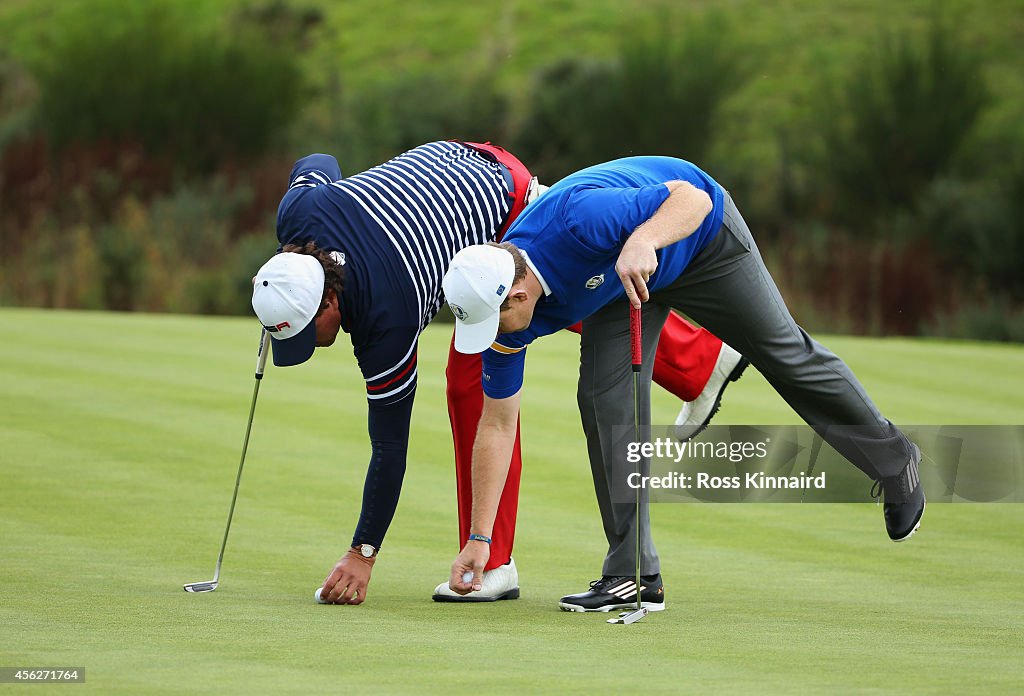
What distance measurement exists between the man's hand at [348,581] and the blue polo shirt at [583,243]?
0.66m

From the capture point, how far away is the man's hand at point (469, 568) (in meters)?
4.58

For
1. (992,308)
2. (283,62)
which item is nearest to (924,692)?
(992,308)

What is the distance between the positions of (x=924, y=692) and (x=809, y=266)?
60.2 ft

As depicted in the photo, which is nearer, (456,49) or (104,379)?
(104,379)

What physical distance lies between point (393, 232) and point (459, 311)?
0.46 meters

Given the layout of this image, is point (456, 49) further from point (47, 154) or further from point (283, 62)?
point (47, 154)

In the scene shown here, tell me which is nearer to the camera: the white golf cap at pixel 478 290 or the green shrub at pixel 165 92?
the white golf cap at pixel 478 290

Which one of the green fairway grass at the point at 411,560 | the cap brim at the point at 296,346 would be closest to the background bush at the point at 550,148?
the green fairway grass at the point at 411,560

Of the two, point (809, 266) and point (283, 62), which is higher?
point (283, 62)

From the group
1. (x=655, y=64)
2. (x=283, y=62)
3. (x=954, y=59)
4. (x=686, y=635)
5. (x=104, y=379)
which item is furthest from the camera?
(x=283, y=62)

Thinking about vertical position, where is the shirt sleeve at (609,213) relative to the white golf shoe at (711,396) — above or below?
above

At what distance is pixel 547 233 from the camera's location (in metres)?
4.39

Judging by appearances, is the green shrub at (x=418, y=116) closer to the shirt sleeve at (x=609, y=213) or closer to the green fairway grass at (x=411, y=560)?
the green fairway grass at (x=411, y=560)

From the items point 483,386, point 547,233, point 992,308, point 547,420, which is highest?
point 547,233
